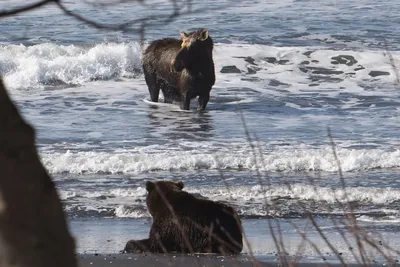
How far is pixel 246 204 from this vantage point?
Result: 1027 centimetres

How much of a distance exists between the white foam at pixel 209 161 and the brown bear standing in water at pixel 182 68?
16.5 ft

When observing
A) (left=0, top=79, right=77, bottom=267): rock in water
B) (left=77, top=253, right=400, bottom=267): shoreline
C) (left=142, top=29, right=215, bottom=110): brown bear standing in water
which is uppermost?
(left=0, top=79, right=77, bottom=267): rock in water

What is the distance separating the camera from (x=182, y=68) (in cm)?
1817

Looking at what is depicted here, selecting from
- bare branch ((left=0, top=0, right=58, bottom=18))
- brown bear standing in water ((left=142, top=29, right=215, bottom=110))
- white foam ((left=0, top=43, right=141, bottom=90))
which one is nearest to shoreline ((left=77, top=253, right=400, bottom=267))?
bare branch ((left=0, top=0, right=58, bottom=18))

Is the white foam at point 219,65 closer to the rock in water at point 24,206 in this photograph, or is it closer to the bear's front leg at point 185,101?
the bear's front leg at point 185,101

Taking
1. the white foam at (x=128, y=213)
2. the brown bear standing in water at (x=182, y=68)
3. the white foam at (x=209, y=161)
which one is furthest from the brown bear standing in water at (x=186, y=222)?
the brown bear standing in water at (x=182, y=68)

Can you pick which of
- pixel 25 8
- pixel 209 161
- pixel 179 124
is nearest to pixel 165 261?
pixel 25 8

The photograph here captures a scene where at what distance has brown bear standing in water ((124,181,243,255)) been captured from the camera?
736 centimetres

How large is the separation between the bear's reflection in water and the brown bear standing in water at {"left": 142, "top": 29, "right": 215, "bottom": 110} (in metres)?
0.52

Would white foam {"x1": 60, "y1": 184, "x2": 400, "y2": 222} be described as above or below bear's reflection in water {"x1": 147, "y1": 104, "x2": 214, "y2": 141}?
above

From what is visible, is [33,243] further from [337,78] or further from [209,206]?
[337,78]

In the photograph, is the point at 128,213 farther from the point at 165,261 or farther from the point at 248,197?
the point at 165,261

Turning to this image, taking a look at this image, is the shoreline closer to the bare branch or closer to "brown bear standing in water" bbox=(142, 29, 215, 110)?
the bare branch

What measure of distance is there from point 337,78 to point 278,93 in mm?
2393
